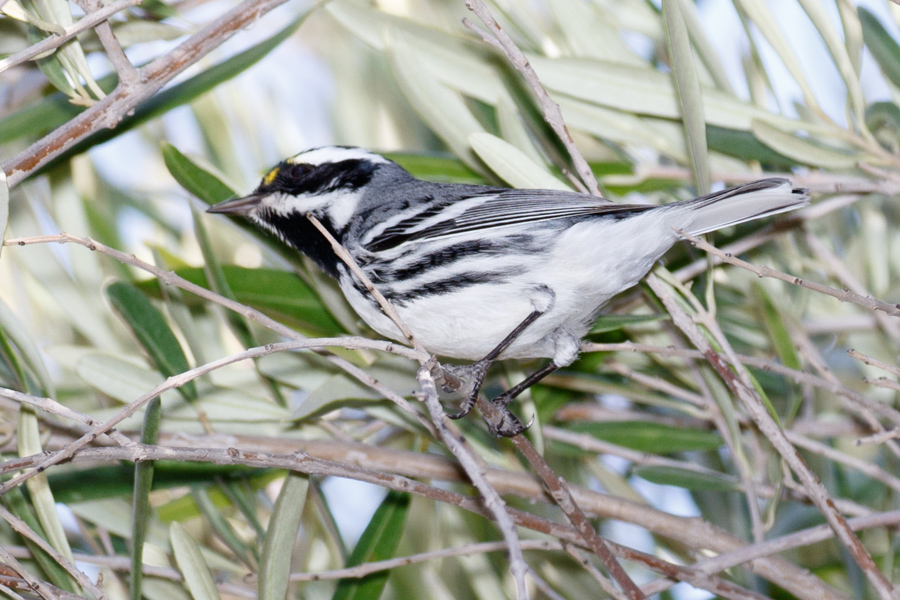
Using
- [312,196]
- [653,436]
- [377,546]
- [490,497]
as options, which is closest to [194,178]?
[312,196]

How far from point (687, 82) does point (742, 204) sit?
0.31 m

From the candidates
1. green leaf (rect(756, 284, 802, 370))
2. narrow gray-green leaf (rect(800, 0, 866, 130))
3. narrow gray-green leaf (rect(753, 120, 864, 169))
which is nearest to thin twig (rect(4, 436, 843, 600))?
green leaf (rect(756, 284, 802, 370))

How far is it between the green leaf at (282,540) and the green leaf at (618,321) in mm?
787

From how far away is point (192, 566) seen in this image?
1.73m

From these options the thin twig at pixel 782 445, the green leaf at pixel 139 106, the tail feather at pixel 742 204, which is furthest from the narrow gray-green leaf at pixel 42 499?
the tail feather at pixel 742 204

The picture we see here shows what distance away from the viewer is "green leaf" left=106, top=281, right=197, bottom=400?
6.56 feet

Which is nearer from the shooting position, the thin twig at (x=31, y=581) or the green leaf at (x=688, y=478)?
the thin twig at (x=31, y=581)

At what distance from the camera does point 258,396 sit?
7.23 ft

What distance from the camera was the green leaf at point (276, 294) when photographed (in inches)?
86.4

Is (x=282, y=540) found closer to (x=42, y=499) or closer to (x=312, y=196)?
(x=42, y=499)

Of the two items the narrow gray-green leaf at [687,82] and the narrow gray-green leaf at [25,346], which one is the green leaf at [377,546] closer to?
the narrow gray-green leaf at [25,346]

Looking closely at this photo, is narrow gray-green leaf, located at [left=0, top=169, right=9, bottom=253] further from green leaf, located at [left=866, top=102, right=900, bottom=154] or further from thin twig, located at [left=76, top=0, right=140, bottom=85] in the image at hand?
green leaf, located at [left=866, top=102, right=900, bottom=154]

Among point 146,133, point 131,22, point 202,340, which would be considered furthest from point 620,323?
point 146,133

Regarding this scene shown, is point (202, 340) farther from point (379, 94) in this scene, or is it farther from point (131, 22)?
point (379, 94)
